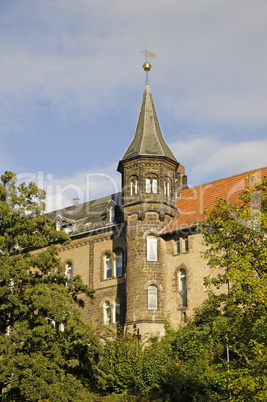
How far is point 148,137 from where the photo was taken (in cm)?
4119

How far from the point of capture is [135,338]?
112ft

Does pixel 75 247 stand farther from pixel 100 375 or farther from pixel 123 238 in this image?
pixel 100 375

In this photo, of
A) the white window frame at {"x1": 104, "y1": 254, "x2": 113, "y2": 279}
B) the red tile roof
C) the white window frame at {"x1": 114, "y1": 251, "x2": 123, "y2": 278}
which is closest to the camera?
the red tile roof

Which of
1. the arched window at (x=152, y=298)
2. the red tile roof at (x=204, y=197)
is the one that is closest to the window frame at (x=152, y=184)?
the red tile roof at (x=204, y=197)

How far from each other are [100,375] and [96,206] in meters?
21.1

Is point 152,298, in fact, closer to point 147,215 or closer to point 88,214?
point 147,215

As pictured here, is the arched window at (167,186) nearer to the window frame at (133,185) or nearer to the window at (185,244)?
the window frame at (133,185)

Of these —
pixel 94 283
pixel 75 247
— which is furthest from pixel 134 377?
pixel 75 247

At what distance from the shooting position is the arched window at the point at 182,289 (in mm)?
37531

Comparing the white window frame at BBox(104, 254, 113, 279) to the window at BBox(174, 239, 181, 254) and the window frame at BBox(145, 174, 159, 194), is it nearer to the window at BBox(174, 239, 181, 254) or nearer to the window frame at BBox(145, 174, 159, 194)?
the window at BBox(174, 239, 181, 254)

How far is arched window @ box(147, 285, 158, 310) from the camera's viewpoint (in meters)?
37.4

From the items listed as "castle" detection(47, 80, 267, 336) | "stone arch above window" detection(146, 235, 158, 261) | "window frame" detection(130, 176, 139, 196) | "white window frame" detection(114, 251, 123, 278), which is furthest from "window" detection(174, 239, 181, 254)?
"white window frame" detection(114, 251, 123, 278)

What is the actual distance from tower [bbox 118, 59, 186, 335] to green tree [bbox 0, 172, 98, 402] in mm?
9001

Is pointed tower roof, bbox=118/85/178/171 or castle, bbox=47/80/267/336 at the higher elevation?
pointed tower roof, bbox=118/85/178/171
